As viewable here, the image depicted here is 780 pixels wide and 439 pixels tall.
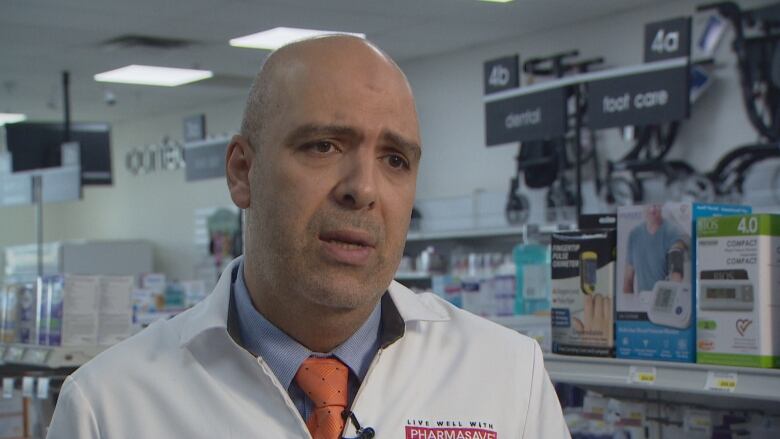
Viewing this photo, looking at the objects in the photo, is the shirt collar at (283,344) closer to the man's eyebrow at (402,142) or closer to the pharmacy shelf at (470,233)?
the man's eyebrow at (402,142)

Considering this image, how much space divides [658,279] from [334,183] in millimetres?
1684

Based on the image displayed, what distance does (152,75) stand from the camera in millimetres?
12117

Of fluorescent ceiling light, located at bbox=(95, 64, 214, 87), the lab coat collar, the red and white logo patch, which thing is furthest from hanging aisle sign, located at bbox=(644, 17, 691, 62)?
fluorescent ceiling light, located at bbox=(95, 64, 214, 87)

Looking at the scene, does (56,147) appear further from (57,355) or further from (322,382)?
(322,382)

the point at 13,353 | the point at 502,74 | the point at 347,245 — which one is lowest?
the point at 13,353

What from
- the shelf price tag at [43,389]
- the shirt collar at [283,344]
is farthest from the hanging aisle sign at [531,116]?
the shirt collar at [283,344]

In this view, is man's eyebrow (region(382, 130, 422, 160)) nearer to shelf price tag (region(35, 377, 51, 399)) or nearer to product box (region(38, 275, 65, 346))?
shelf price tag (region(35, 377, 51, 399))

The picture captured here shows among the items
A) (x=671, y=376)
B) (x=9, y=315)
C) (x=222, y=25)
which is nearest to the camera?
(x=671, y=376)

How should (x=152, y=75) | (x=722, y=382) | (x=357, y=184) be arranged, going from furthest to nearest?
(x=152, y=75) → (x=722, y=382) → (x=357, y=184)

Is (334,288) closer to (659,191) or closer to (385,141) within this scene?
(385,141)

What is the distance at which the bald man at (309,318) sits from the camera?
5.02 feet

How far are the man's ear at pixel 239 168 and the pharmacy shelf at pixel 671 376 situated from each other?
1.51m

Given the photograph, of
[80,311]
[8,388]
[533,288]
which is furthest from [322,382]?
[8,388]

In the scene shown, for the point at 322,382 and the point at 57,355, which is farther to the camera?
the point at 57,355
